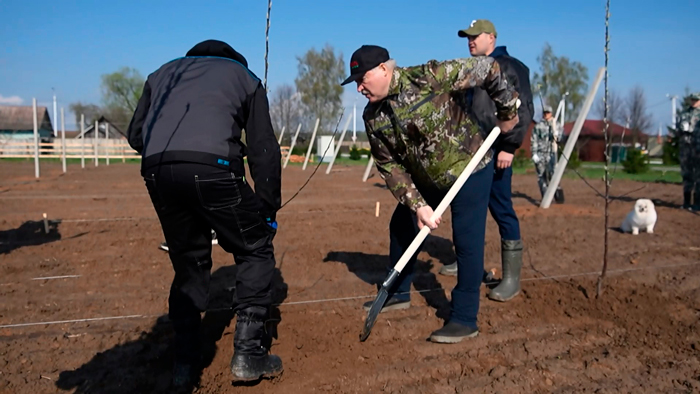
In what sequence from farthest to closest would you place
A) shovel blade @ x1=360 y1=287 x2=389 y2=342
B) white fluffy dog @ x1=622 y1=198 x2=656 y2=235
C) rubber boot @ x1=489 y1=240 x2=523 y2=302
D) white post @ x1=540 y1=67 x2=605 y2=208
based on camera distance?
white post @ x1=540 y1=67 x2=605 y2=208
white fluffy dog @ x1=622 y1=198 x2=656 y2=235
rubber boot @ x1=489 y1=240 x2=523 y2=302
shovel blade @ x1=360 y1=287 x2=389 y2=342

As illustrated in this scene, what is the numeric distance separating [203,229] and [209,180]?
0.41 meters

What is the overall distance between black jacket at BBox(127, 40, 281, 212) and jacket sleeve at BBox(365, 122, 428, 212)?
2.89ft

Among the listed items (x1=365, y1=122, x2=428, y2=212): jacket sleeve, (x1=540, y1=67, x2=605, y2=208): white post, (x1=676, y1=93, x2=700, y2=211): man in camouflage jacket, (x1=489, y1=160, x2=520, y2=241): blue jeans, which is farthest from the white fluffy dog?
(x1=365, y1=122, x2=428, y2=212): jacket sleeve

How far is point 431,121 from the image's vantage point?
320 cm

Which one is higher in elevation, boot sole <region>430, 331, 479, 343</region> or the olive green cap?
the olive green cap

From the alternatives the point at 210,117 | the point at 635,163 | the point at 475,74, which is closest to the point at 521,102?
the point at 475,74

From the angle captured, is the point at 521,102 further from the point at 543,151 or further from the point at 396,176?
the point at 543,151

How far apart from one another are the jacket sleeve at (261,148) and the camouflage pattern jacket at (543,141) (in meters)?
9.40

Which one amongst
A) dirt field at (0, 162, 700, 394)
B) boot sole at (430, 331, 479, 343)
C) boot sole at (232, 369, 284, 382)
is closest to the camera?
boot sole at (232, 369, 284, 382)

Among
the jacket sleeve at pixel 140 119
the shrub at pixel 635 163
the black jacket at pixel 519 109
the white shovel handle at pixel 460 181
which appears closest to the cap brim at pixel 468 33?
the black jacket at pixel 519 109

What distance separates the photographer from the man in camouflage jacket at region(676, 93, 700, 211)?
31.8ft

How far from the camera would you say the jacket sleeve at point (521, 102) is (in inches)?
151

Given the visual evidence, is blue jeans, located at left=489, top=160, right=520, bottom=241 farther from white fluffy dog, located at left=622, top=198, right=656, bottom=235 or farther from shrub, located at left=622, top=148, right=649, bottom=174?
shrub, located at left=622, top=148, right=649, bottom=174

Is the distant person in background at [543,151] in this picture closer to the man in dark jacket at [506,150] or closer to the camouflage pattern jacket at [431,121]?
the man in dark jacket at [506,150]
